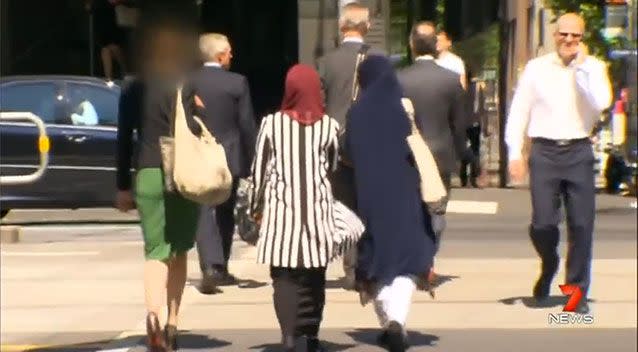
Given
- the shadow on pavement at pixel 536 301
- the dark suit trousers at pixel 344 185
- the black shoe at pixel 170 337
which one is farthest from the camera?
the shadow on pavement at pixel 536 301

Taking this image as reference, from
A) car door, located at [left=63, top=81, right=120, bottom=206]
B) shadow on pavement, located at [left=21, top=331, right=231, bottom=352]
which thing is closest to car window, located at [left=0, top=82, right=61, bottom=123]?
car door, located at [left=63, top=81, right=120, bottom=206]

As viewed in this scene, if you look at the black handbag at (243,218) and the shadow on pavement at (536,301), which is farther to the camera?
the black handbag at (243,218)

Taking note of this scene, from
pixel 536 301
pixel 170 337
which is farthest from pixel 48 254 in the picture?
pixel 170 337

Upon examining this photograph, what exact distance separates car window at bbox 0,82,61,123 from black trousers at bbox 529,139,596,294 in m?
7.69

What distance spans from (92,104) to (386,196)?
8.60m

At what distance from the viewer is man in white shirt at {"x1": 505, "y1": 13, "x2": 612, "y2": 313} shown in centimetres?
997

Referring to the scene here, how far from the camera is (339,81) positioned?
11.0 m

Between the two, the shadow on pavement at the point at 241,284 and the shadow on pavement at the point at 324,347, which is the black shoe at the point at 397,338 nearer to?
the shadow on pavement at the point at 324,347

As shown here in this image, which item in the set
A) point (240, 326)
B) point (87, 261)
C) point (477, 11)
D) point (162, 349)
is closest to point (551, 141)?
point (240, 326)

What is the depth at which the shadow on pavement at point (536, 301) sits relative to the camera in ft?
35.2

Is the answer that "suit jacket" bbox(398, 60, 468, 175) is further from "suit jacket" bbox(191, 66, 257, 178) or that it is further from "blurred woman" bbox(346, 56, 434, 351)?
"blurred woman" bbox(346, 56, 434, 351)

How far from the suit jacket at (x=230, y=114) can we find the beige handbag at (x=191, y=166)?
2667 millimetres

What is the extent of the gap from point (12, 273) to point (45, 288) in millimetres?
965

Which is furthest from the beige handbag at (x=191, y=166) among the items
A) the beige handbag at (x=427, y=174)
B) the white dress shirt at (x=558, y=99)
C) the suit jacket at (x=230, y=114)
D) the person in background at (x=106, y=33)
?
the person in background at (x=106, y=33)
